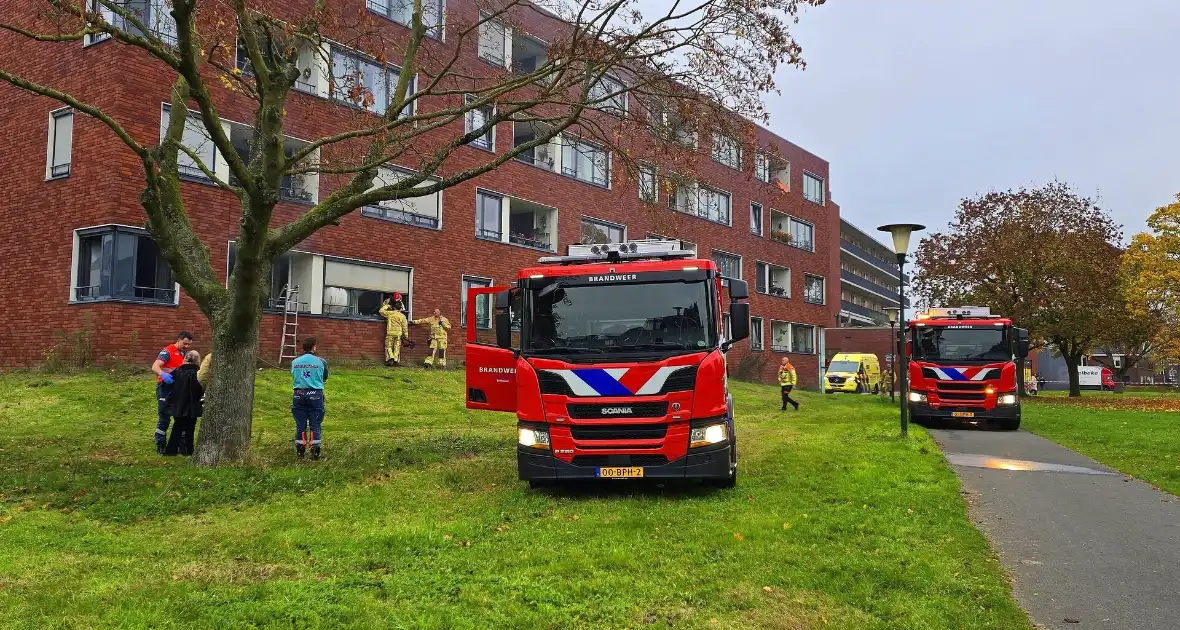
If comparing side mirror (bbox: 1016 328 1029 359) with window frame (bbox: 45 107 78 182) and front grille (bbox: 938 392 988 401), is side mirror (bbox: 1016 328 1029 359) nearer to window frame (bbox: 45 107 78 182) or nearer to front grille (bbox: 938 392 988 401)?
front grille (bbox: 938 392 988 401)

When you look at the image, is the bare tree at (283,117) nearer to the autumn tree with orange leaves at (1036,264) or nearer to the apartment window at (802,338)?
the autumn tree with orange leaves at (1036,264)

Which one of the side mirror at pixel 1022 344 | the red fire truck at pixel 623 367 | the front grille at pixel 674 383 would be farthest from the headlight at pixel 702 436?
the side mirror at pixel 1022 344

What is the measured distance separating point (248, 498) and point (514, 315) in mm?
3293

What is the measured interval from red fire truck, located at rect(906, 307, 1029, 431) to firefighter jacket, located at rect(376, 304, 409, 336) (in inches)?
518

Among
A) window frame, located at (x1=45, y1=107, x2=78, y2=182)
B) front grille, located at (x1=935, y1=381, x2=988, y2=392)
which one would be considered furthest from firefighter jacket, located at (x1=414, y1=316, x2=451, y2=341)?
front grille, located at (x1=935, y1=381, x2=988, y2=392)

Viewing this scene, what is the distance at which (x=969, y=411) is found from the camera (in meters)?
18.3

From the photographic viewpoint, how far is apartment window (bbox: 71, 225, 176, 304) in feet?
60.5

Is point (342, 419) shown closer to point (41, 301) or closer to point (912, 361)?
point (41, 301)

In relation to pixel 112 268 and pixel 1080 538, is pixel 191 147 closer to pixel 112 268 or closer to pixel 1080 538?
pixel 112 268

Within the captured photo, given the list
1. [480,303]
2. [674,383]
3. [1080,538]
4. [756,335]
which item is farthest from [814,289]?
[1080,538]

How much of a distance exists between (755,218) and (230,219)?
1109 inches

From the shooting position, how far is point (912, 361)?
19328 millimetres

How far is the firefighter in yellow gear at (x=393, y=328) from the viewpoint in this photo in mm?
22859

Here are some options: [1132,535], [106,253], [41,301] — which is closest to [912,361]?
[1132,535]
